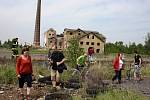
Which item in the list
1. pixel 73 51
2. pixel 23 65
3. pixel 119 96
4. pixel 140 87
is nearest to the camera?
pixel 119 96

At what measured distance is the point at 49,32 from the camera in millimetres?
111438

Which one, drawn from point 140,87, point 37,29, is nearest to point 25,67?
point 140,87

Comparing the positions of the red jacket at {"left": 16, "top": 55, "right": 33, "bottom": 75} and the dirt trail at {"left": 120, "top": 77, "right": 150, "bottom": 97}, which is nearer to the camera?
the red jacket at {"left": 16, "top": 55, "right": 33, "bottom": 75}

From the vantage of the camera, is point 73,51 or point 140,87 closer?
point 140,87

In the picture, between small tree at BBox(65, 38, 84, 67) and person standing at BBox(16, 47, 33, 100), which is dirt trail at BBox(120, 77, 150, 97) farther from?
small tree at BBox(65, 38, 84, 67)

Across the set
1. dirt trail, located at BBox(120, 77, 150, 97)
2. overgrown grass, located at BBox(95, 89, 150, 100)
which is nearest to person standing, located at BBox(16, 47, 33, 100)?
overgrown grass, located at BBox(95, 89, 150, 100)

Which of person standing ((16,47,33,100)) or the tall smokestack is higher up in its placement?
the tall smokestack

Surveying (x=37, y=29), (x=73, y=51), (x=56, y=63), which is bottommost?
(x=56, y=63)

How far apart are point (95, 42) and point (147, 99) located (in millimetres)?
84025

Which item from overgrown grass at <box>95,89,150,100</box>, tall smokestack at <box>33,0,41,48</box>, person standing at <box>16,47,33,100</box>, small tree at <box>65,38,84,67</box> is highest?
tall smokestack at <box>33,0,41,48</box>

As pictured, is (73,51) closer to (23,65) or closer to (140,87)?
(140,87)

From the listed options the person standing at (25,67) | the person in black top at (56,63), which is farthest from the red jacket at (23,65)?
the person in black top at (56,63)

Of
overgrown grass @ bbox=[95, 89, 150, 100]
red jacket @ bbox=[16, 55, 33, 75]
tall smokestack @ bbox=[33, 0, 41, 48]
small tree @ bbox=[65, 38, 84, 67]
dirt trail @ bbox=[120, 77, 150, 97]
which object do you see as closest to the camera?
overgrown grass @ bbox=[95, 89, 150, 100]

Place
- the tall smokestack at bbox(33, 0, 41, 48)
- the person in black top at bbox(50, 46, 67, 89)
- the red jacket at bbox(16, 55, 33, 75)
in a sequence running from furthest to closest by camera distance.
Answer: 1. the tall smokestack at bbox(33, 0, 41, 48)
2. the person in black top at bbox(50, 46, 67, 89)
3. the red jacket at bbox(16, 55, 33, 75)
